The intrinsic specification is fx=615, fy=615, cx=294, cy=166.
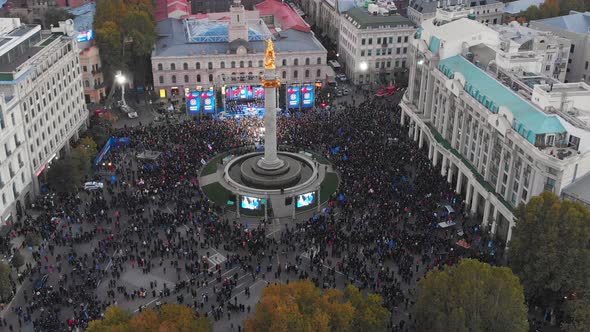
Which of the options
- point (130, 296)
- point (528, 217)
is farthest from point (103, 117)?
point (528, 217)

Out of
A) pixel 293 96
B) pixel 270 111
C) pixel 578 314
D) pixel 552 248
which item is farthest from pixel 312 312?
pixel 293 96

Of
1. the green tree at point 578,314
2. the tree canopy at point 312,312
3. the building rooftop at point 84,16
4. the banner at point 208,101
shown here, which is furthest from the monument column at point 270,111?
the building rooftop at point 84,16

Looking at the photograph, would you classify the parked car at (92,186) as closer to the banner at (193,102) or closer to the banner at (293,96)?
the banner at (193,102)

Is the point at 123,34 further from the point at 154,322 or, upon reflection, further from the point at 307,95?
the point at 154,322

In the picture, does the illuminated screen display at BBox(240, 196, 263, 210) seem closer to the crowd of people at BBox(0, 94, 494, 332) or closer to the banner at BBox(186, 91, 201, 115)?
the crowd of people at BBox(0, 94, 494, 332)

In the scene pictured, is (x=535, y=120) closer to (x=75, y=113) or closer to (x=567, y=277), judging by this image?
(x=567, y=277)
